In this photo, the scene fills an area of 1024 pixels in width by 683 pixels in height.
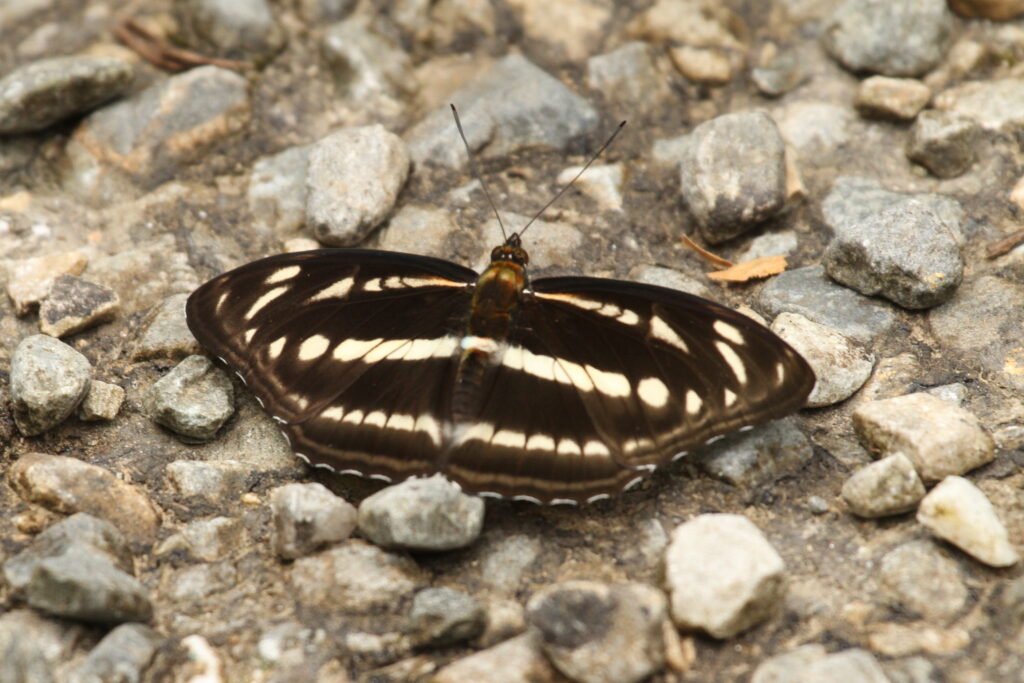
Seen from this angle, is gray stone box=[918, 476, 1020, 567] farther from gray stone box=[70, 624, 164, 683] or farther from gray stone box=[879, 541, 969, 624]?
gray stone box=[70, 624, 164, 683]

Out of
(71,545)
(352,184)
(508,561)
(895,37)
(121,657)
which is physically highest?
(895,37)

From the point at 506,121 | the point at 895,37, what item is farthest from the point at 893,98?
the point at 506,121

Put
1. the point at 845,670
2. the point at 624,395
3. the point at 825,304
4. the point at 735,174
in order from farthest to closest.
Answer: the point at 735,174, the point at 825,304, the point at 624,395, the point at 845,670

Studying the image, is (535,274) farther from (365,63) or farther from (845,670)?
(845,670)

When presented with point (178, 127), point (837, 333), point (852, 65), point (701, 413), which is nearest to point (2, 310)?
point (178, 127)

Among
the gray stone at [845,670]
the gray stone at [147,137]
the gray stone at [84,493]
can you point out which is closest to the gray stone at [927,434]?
the gray stone at [845,670]

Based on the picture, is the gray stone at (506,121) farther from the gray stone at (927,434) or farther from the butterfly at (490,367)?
the gray stone at (927,434)
